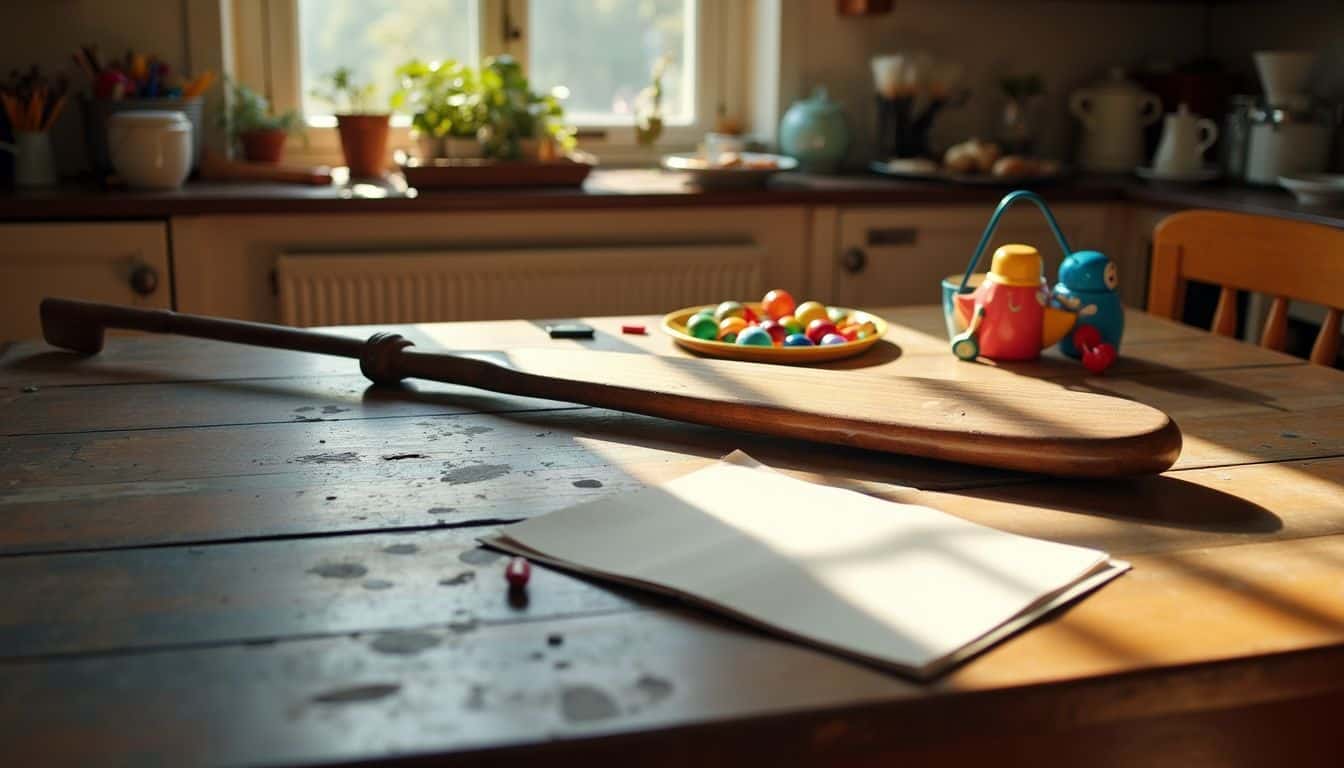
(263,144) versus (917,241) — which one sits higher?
(263,144)

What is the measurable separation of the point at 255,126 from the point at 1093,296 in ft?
6.73

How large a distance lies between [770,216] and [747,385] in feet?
5.56

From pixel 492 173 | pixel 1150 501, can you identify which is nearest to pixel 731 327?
pixel 1150 501

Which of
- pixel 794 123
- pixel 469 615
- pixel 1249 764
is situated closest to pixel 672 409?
pixel 469 615

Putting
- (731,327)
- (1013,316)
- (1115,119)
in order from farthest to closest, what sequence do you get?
1. (1115,119)
2. (731,327)
3. (1013,316)

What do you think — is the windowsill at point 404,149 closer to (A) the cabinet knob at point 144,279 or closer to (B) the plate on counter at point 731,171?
(B) the plate on counter at point 731,171

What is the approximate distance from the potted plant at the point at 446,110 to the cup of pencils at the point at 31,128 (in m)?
0.72

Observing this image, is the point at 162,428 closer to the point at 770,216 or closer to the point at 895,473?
the point at 895,473

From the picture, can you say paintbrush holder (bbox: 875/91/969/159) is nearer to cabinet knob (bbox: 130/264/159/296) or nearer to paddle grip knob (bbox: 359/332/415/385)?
cabinet knob (bbox: 130/264/159/296)

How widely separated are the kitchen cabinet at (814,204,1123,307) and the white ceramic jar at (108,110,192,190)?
1.33m

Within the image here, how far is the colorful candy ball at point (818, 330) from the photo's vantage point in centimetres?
150

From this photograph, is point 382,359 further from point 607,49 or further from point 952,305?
point 607,49

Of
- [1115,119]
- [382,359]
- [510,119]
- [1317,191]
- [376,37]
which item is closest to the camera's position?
[382,359]

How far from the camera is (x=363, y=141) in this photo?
2.91 meters
